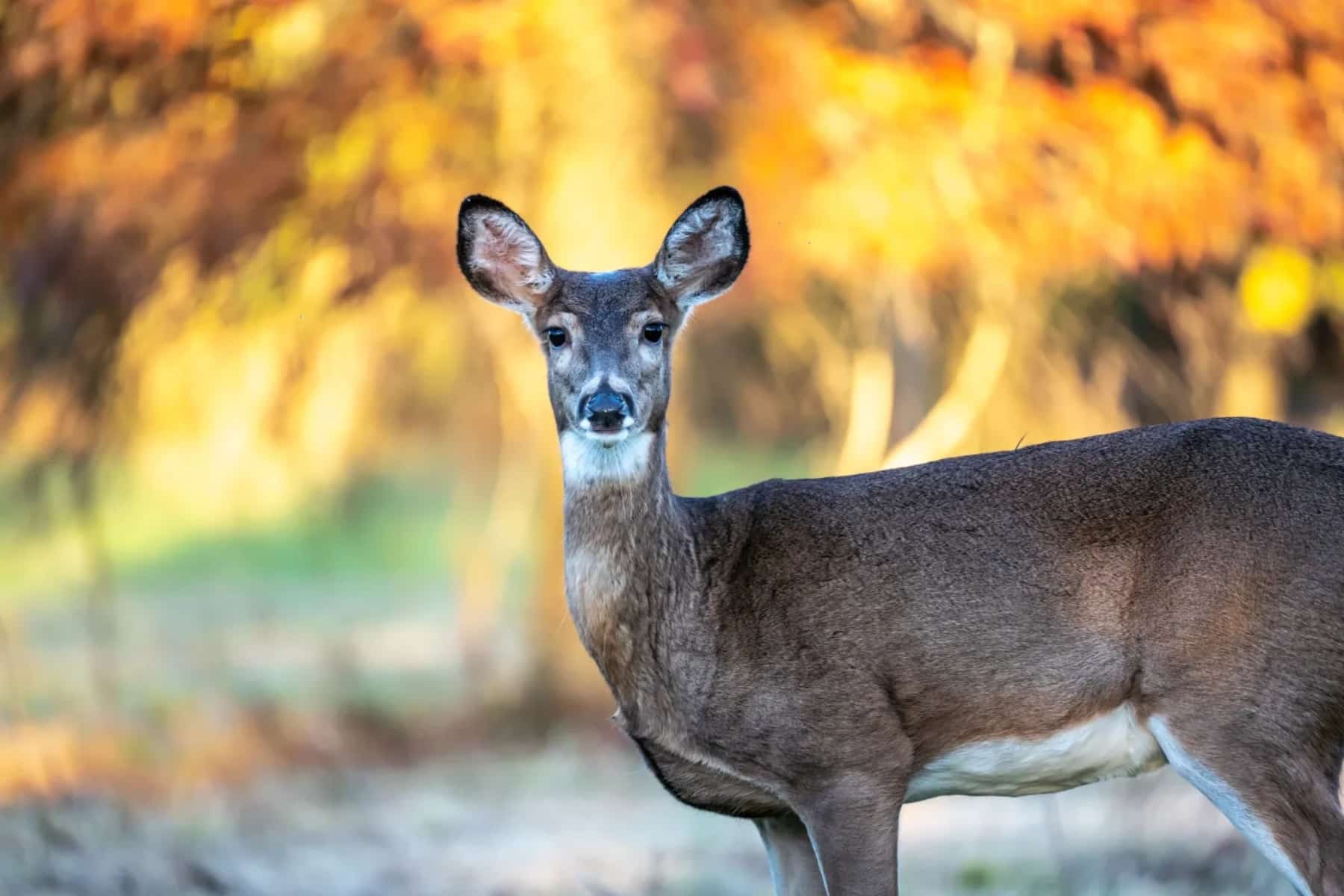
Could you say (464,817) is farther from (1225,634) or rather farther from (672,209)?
(1225,634)

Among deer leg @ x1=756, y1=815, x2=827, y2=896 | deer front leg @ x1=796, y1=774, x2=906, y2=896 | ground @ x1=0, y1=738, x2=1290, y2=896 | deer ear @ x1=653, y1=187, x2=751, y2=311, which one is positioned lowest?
ground @ x1=0, y1=738, x2=1290, y2=896

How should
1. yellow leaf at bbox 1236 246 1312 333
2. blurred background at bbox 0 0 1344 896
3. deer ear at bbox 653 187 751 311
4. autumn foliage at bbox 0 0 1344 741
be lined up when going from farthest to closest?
yellow leaf at bbox 1236 246 1312 333, autumn foliage at bbox 0 0 1344 741, blurred background at bbox 0 0 1344 896, deer ear at bbox 653 187 751 311

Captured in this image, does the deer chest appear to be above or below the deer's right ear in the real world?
below

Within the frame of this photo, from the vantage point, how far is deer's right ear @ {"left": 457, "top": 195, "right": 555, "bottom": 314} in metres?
5.20

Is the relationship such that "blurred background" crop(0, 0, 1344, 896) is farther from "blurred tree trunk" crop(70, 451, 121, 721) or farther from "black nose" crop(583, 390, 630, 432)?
"black nose" crop(583, 390, 630, 432)

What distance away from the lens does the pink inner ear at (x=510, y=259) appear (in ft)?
17.0

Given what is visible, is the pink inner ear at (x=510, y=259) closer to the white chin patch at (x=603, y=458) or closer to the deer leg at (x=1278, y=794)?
the white chin patch at (x=603, y=458)

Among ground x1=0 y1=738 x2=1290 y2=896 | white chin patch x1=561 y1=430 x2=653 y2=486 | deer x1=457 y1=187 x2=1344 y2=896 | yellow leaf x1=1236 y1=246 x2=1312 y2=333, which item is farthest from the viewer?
yellow leaf x1=1236 y1=246 x2=1312 y2=333

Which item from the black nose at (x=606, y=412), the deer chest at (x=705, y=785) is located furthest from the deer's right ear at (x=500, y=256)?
the deer chest at (x=705, y=785)

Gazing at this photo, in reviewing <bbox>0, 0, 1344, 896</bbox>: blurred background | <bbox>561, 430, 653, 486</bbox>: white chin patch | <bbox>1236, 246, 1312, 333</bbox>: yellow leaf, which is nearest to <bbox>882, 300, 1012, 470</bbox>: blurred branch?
<bbox>0, 0, 1344, 896</bbox>: blurred background

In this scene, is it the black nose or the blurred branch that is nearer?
the black nose

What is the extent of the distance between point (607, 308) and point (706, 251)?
407 mm

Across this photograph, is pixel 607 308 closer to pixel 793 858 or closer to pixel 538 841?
pixel 793 858

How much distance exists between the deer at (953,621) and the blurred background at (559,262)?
86.9 inches
